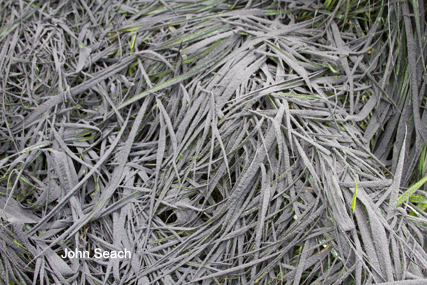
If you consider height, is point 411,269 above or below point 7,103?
below

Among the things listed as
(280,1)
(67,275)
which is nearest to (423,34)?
(280,1)

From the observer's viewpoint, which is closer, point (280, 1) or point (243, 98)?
point (243, 98)

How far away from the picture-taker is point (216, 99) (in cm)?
69

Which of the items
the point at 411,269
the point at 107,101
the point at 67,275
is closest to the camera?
the point at 411,269

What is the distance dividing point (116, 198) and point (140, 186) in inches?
2.8

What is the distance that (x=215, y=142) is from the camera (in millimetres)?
674

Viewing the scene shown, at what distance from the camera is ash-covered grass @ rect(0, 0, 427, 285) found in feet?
1.91

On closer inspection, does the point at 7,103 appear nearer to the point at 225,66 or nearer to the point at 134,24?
the point at 134,24

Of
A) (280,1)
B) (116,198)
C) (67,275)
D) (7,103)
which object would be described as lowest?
(67,275)

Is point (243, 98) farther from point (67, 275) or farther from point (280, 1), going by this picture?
point (67, 275)

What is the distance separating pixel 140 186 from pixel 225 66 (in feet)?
1.26

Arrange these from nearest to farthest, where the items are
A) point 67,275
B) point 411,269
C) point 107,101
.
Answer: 1. point 411,269
2. point 67,275
3. point 107,101

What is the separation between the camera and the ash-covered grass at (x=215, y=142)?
0.58 meters

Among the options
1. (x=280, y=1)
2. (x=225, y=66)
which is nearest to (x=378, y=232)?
(x=225, y=66)
